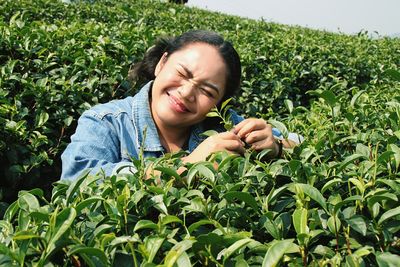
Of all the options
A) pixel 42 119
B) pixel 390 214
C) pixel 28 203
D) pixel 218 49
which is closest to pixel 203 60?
pixel 218 49

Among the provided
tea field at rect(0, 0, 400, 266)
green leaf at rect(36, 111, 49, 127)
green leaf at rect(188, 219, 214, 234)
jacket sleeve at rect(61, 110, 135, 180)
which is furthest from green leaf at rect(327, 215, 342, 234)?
green leaf at rect(36, 111, 49, 127)

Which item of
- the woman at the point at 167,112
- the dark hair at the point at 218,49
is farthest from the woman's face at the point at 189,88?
the dark hair at the point at 218,49

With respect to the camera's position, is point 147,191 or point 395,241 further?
point 147,191

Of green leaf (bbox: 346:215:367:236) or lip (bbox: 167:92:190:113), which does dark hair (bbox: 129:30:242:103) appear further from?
green leaf (bbox: 346:215:367:236)

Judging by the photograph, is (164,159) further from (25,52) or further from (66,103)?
(25,52)

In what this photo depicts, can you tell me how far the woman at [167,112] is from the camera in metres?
2.15

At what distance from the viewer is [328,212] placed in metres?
1.14

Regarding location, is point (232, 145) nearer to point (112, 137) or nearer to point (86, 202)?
point (86, 202)

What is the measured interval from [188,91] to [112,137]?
447mm

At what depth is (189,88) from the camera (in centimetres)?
226

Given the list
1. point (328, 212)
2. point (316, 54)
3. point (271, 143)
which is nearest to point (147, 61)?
point (271, 143)

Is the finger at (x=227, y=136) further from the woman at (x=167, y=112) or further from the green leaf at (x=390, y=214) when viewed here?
the green leaf at (x=390, y=214)

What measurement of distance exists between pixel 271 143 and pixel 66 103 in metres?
1.57

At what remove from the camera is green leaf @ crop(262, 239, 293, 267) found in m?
0.92
